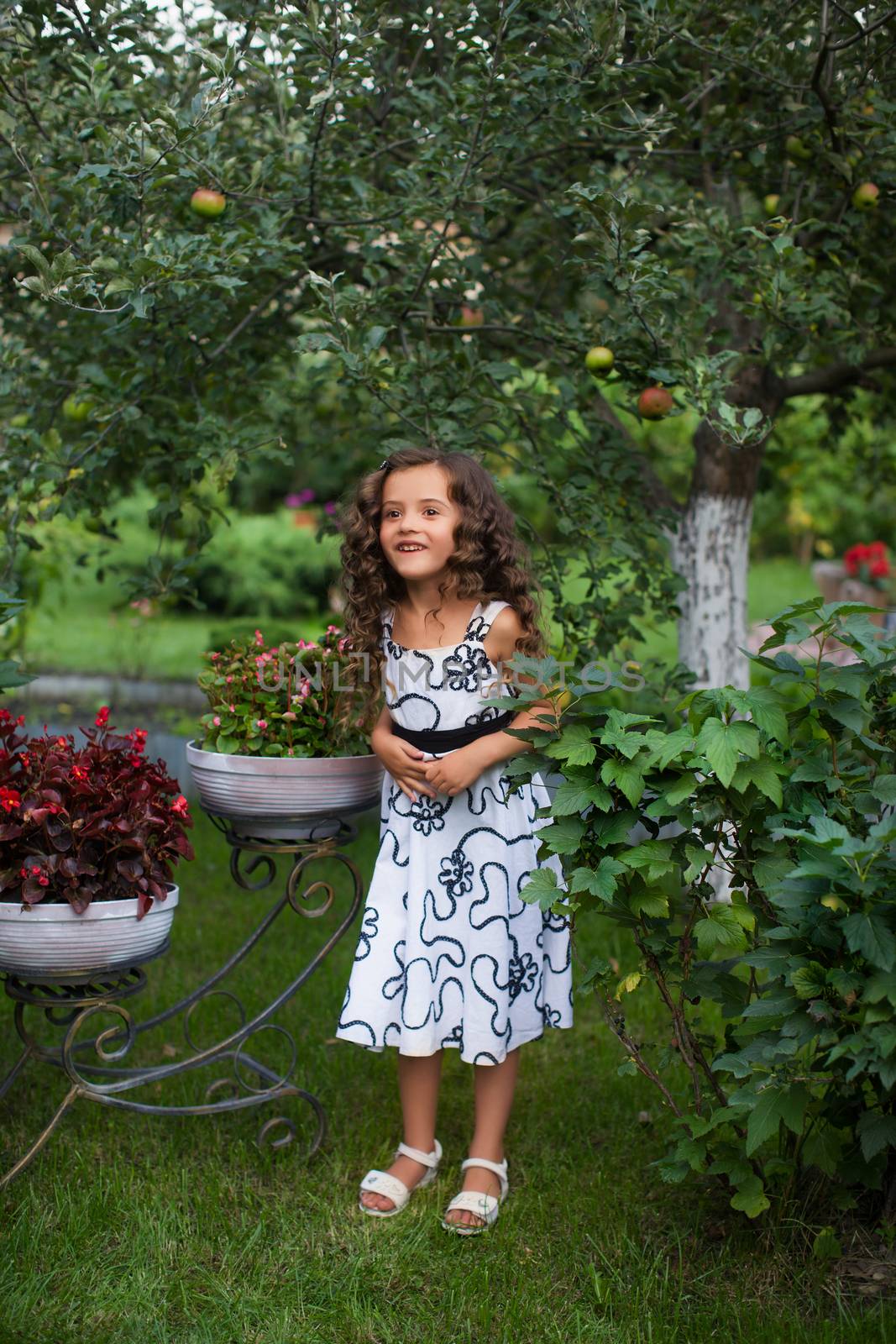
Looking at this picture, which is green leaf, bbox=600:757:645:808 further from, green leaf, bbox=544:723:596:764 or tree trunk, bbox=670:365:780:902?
tree trunk, bbox=670:365:780:902

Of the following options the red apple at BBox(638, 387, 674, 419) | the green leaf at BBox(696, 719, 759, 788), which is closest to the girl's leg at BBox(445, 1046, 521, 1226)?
the green leaf at BBox(696, 719, 759, 788)

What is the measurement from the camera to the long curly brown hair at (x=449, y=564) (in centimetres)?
236

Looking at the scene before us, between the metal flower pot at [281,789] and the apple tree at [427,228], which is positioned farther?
the apple tree at [427,228]

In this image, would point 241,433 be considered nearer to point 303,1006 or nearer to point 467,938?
point 467,938

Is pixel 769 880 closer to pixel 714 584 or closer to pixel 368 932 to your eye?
pixel 368 932

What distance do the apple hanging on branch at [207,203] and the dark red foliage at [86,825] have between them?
115 cm

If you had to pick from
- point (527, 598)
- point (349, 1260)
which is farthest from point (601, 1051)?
point (527, 598)

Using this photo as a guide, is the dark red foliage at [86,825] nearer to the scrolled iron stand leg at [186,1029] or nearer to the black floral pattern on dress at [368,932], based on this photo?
the scrolled iron stand leg at [186,1029]

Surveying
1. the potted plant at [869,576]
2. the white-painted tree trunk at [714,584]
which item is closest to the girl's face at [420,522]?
the white-painted tree trunk at [714,584]

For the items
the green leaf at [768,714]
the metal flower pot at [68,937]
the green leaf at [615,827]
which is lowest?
the metal flower pot at [68,937]

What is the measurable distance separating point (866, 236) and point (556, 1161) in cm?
262

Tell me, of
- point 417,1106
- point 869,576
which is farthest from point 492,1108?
point 869,576

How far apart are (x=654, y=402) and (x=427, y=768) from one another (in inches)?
42.4

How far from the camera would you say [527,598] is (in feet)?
7.88
